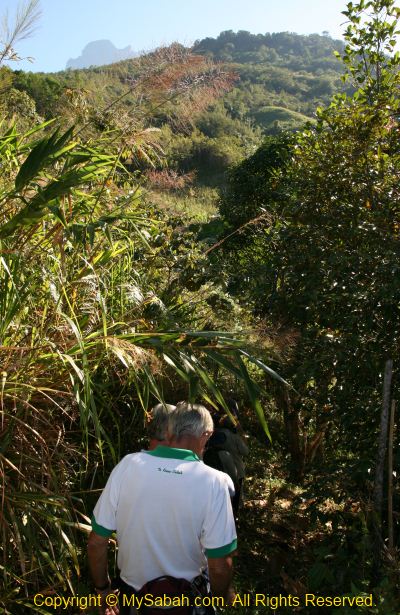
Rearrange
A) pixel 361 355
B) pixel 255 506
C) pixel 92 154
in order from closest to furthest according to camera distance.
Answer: pixel 92 154 → pixel 361 355 → pixel 255 506

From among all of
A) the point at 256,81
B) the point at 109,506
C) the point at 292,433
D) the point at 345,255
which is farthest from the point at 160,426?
the point at 256,81

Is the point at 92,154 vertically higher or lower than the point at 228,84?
lower

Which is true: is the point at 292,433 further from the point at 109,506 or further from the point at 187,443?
the point at 109,506

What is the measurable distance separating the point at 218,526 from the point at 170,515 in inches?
6.5

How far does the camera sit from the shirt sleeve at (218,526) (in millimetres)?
2033

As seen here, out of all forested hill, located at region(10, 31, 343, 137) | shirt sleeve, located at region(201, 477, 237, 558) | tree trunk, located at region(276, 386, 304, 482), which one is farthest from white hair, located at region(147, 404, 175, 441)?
forested hill, located at region(10, 31, 343, 137)

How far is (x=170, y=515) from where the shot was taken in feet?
6.71

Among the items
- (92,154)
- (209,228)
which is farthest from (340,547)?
(209,228)

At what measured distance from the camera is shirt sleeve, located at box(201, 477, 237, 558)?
2.03m

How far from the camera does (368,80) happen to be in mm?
3928

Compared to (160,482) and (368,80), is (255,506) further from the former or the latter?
(368,80)

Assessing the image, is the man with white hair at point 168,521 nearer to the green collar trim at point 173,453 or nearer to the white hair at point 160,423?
the green collar trim at point 173,453

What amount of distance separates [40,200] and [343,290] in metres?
1.68

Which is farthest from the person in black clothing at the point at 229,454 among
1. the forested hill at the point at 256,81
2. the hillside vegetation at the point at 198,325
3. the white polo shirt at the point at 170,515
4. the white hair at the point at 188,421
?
the forested hill at the point at 256,81
